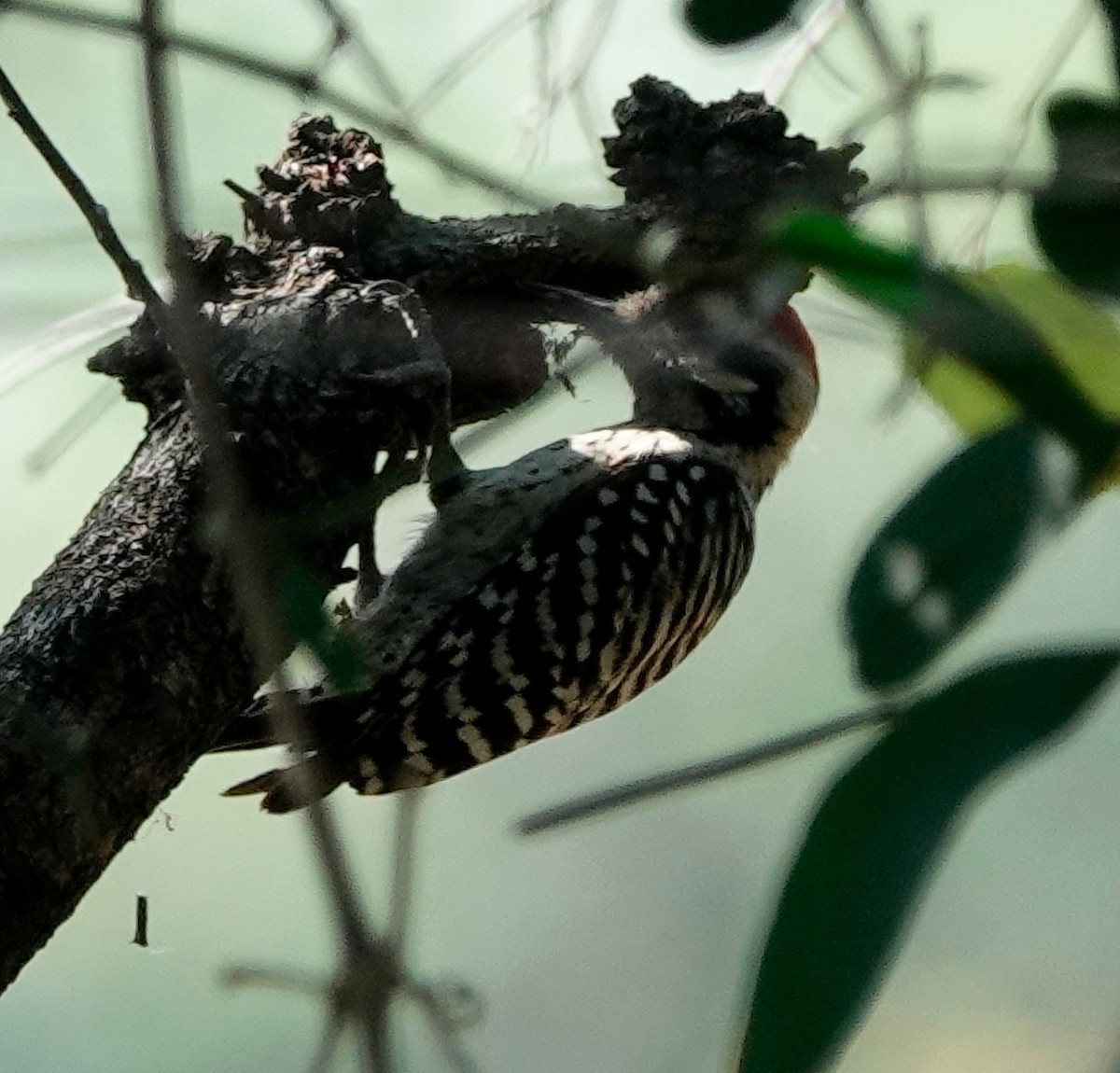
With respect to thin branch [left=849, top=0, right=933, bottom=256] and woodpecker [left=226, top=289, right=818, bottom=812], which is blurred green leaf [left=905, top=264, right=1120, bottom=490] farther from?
woodpecker [left=226, top=289, right=818, bottom=812]

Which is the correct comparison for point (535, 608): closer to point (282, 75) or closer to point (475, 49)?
→ point (475, 49)

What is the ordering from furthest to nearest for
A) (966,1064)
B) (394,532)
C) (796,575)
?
(966,1064) < (796,575) < (394,532)

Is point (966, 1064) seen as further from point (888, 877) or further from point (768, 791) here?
point (888, 877)

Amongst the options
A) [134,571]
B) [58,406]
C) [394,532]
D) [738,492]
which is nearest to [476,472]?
[394,532]

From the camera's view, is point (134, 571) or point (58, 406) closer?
point (134, 571)

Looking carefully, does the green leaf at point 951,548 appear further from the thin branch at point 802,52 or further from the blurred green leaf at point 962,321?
the thin branch at point 802,52

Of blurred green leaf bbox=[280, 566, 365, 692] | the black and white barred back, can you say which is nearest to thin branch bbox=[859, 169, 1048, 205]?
blurred green leaf bbox=[280, 566, 365, 692]

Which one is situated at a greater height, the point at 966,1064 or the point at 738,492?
the point at 738,492
